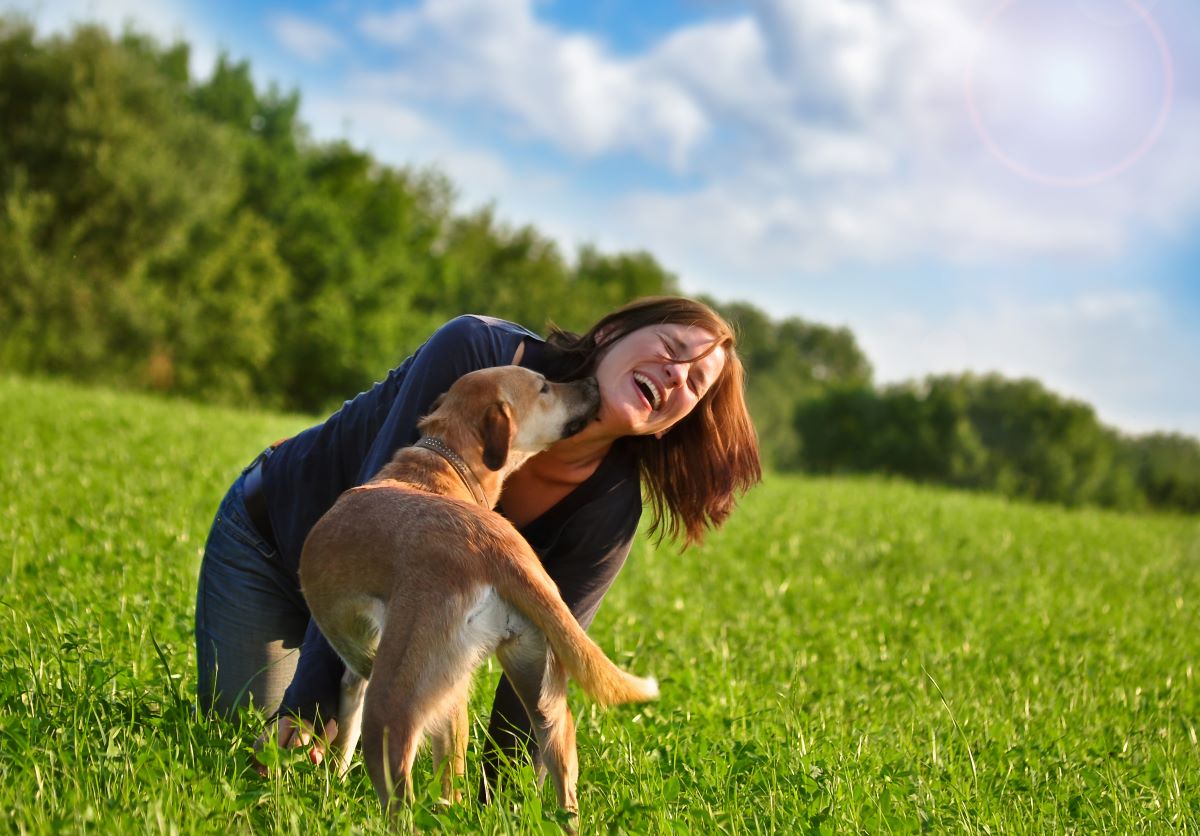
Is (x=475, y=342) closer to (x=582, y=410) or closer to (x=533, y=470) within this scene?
(x=582, y=410)

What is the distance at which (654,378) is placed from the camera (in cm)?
453

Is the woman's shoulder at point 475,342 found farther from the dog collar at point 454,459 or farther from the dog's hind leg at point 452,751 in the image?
the dog's hind leg at point 452,751

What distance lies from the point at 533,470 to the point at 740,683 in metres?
2.14

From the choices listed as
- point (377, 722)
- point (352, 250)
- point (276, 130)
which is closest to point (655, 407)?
point (377, 722)

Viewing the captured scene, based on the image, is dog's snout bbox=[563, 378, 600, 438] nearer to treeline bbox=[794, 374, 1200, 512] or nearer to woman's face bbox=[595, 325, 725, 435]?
woman's face bbox=[595, 325, 725, 435]

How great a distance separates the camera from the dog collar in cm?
417

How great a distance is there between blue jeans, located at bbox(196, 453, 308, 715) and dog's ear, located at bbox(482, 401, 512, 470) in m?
1.05

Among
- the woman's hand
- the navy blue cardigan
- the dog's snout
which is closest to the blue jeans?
the navy blue cardigan

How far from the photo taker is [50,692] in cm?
412

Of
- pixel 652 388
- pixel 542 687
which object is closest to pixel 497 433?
pixel 652 388

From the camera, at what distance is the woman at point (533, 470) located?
14.5ft

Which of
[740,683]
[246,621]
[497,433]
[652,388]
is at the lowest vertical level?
[740,683]

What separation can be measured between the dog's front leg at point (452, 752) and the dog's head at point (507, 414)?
1.06 meters

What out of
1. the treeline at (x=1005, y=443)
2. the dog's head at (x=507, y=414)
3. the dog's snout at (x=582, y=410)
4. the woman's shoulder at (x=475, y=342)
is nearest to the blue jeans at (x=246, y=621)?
the dog's head at (x=507, y=414)
